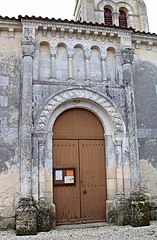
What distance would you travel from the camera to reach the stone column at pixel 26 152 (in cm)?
672

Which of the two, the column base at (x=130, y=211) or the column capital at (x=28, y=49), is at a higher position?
the column capital at (x=28, y=49)

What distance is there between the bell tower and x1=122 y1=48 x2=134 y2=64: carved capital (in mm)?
4921

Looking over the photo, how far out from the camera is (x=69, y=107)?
830cm

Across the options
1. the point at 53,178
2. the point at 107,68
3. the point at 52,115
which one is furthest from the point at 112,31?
the point at 53,178

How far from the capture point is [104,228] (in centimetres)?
718

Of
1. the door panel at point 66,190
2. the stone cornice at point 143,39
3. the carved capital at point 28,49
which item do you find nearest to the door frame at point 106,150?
the door panel at point 66,190

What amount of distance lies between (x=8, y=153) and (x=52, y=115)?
1674mm

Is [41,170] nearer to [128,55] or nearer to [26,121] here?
[26,121]

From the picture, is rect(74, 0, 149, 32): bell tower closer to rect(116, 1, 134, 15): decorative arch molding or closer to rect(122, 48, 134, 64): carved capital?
rect(116, 1, 134, 15): decorative arch molding

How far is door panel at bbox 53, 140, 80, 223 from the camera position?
7764 mm

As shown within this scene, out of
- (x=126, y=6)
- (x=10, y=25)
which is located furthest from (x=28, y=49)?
(x=126, y=6)

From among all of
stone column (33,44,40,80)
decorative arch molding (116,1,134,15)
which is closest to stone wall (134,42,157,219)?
stone column (33,44,40,80)

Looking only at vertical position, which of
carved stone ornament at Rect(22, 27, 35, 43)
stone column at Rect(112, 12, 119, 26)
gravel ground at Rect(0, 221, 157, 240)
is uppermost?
stone column at Rect(112, 12, 119, 26)

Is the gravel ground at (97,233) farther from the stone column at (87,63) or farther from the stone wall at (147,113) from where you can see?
the stone column at (87,63)
